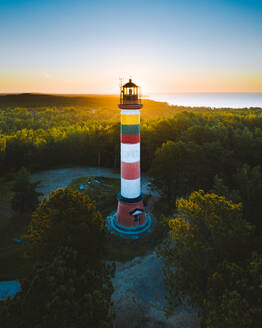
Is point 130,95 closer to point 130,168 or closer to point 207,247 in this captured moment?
point 130,168

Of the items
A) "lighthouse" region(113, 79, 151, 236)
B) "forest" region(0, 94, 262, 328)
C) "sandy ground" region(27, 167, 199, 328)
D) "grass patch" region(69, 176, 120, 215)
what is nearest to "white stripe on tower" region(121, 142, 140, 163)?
"lighthouse" region(113, 79, 151, 236)

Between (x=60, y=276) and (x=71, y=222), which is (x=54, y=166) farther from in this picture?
(x=60, y=276)

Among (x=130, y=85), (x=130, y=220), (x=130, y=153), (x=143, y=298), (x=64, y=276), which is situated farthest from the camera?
(x=130, y=220)

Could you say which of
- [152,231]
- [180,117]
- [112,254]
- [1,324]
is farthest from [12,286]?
[180,117]

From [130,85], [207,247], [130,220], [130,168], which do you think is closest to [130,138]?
[130,168]

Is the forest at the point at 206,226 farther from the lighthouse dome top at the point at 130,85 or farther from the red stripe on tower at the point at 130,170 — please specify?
the lighthouse dome top at the point at 130,85

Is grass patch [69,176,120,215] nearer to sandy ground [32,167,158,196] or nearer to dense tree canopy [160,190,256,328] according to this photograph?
sandy ground [32,167,158,196]
